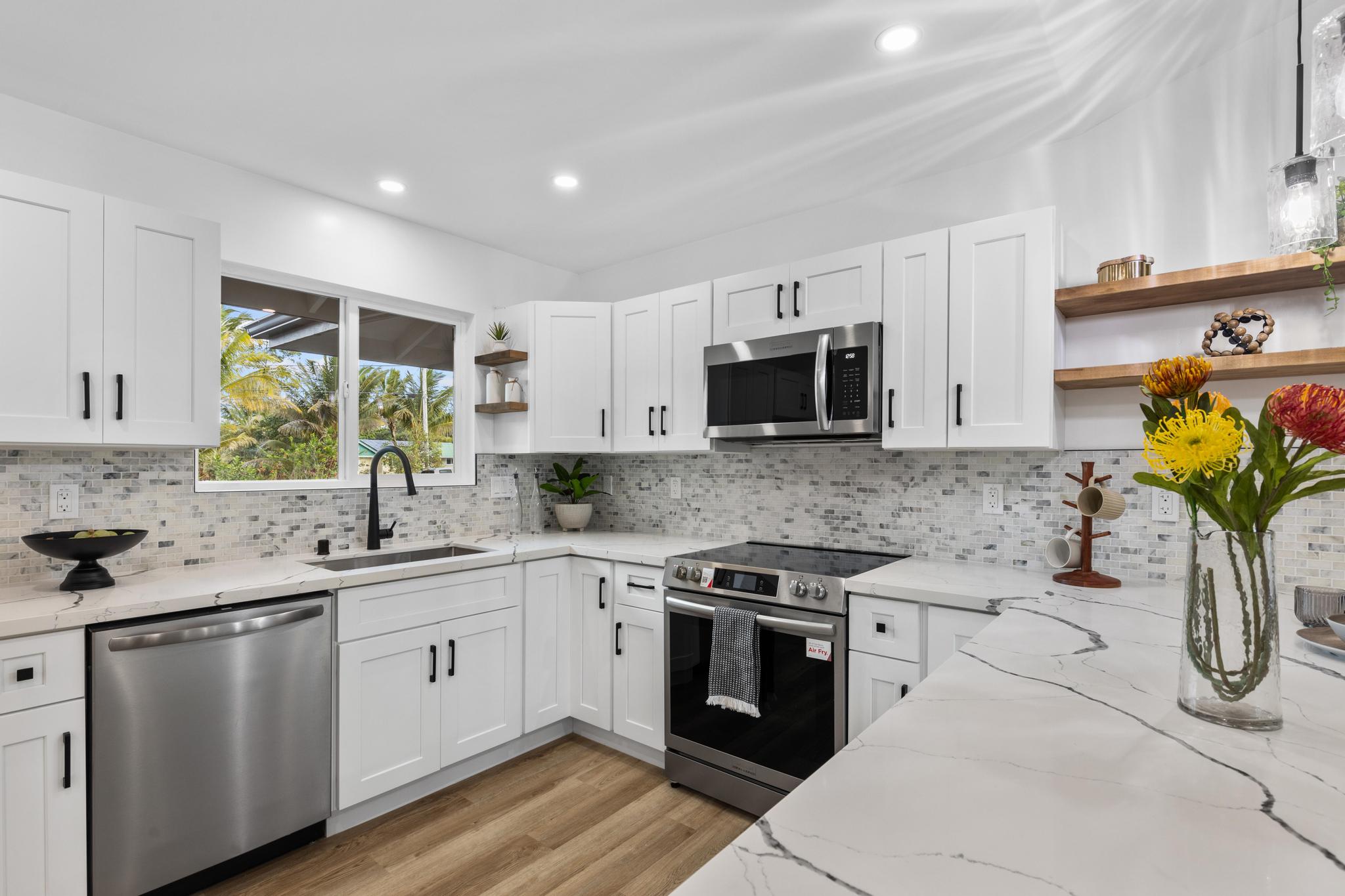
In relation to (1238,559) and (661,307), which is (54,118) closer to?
(661,307)

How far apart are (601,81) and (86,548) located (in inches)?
84.5

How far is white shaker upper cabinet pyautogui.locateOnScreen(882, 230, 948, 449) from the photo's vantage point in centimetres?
235

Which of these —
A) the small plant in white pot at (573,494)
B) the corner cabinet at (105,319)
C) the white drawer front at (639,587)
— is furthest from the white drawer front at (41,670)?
the small plant in white pot at (573,494)

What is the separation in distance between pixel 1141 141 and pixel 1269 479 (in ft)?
6.41

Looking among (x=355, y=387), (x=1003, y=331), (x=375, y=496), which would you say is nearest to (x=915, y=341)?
(x=1003, y=331)

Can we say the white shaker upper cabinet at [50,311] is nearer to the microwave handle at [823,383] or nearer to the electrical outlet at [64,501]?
the electrical outlet at [64,501]

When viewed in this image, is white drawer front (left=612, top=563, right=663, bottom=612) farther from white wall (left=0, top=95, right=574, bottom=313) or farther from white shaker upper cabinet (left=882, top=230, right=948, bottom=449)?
white wall (left=0, top=95, right=574, bottom=313)

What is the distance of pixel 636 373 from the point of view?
332 centimetres

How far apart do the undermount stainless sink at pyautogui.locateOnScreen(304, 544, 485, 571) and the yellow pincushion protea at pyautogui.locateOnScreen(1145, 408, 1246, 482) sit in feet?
8.63

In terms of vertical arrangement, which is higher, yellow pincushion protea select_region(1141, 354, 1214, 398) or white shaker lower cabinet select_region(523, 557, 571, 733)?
yellow pincushion protea select_region(1141, 354, 1214, 398)

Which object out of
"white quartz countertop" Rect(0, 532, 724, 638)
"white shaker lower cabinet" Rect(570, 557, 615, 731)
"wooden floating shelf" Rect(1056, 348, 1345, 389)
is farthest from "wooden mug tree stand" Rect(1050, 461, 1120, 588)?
"white shaker lower cabinet" Rect(570, 557, 615, 731)

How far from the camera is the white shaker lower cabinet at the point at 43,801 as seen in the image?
5.45 ft

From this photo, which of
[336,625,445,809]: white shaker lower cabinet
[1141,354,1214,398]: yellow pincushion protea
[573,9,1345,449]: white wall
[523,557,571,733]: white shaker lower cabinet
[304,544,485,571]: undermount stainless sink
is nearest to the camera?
[1141,354,1214,398]: yellow pincushion protea

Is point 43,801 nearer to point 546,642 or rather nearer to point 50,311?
point 50,311
